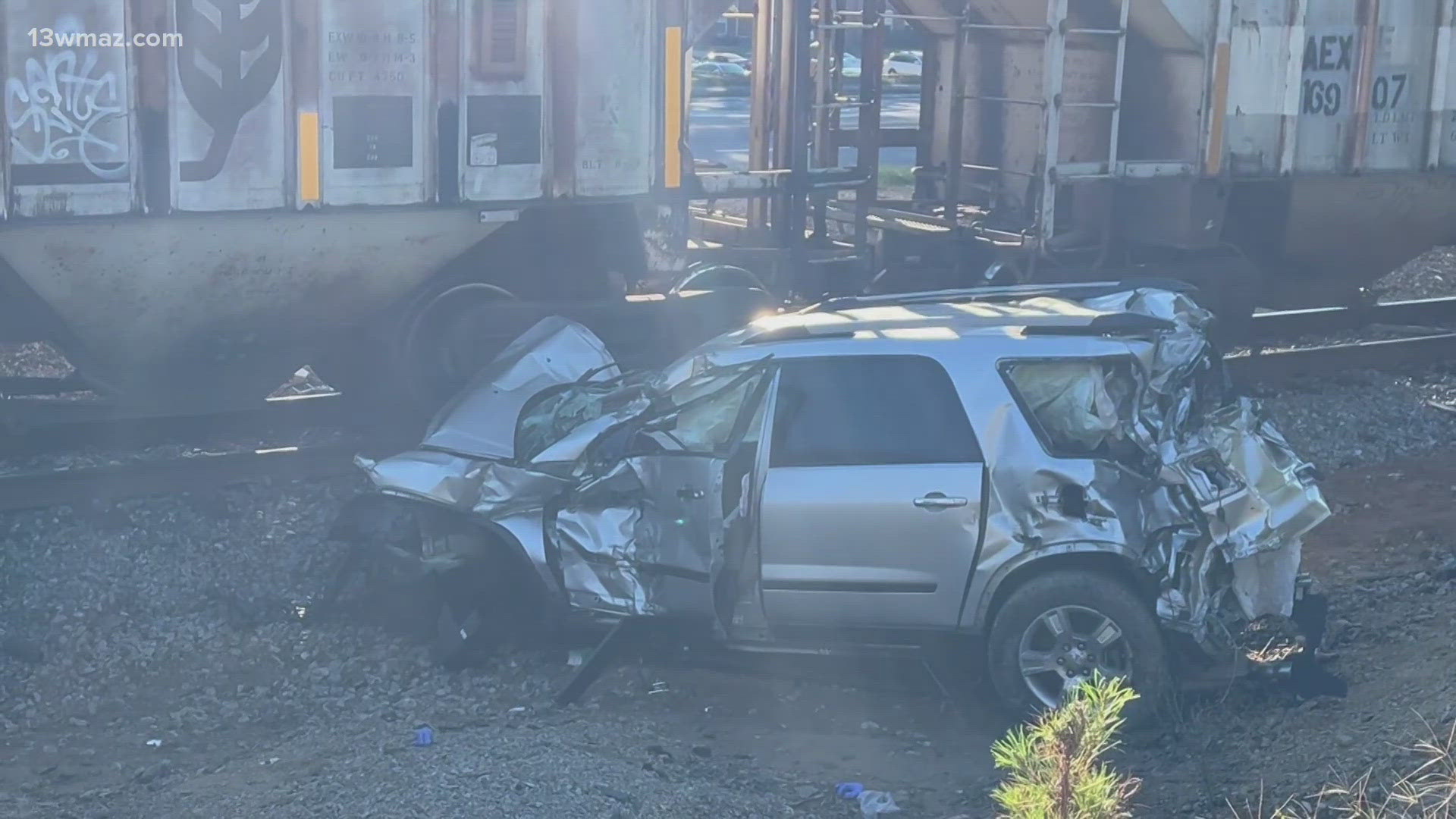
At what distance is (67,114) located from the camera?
8141 mm

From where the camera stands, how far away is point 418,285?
9.52 m

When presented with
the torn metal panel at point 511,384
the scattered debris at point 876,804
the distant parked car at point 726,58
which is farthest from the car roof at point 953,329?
the distant parked car at point 726,58

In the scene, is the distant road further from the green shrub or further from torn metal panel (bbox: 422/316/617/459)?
the green shrub

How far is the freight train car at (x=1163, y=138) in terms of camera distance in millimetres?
11656

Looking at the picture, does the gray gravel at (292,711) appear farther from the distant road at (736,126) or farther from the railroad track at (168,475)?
the distant road at (736,126)

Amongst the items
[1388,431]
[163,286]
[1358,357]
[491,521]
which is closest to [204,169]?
[163,286]

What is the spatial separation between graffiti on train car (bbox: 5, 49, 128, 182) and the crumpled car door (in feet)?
11.2

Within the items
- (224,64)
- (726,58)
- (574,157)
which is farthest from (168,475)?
(726,58)

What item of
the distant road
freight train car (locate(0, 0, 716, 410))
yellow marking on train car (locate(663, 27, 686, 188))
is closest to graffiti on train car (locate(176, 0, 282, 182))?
freight train car (locate(0, 0, 716, 410))

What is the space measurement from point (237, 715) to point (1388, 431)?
7.71m

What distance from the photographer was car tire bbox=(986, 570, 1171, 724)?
6.01m

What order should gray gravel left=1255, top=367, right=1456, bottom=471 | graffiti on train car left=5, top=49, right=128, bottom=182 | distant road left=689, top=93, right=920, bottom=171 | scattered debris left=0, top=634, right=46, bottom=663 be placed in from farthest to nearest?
distant road left=689, top=93, right=920, bottom=171
gray gravel left=1255, top=367, right=1456, bottom=471
graffiti on train car left=5, top=49, right=128, bottom=182
scattered debris left=0, top=634, right=46, bottom=663

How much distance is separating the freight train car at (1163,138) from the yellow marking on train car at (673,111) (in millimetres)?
1249

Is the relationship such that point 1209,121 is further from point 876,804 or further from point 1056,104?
point 876,804
